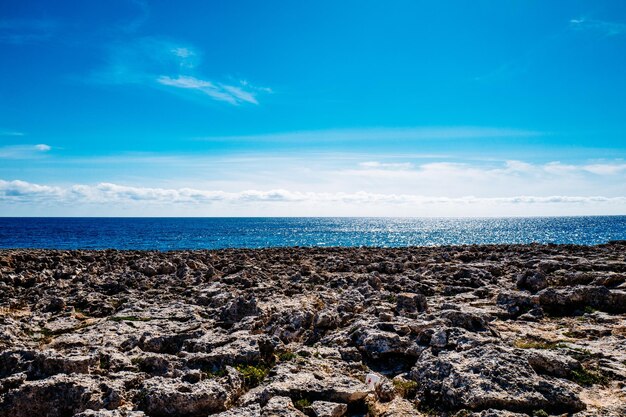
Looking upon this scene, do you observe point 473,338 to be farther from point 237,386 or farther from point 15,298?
point 15,298

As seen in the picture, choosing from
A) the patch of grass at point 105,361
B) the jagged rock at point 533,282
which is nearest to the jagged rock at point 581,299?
the jagged rock at point 533,282

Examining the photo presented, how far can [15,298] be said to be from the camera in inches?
808

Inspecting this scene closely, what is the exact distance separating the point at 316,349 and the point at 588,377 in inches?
275

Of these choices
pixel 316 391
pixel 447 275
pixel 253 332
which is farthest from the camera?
pixel 447 275

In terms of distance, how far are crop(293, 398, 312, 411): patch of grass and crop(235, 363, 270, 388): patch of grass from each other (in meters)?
1.61

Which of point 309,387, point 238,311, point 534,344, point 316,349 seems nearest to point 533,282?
point 534,344

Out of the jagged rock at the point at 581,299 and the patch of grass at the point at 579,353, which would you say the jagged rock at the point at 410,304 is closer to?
the jagged rock at the point at 581,299

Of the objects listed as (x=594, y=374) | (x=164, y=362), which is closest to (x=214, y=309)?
(x=164, y=362)

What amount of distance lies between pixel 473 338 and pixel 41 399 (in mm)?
10510

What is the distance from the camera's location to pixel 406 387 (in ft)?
32.6

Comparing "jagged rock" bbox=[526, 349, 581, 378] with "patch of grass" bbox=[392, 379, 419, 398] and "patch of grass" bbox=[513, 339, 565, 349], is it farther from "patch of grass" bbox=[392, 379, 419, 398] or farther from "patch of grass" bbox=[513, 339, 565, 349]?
"patch of grass" bbox=[392, 379, 419, 398]

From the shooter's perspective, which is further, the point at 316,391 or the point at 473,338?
the point at 473,338

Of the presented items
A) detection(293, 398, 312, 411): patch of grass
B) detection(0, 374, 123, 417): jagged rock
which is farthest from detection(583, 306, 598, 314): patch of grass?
detection(0, 374, 123, 417): jagged rock

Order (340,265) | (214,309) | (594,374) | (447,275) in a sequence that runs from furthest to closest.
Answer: (340,265) → (447,275) → (214,309) → (594,374)
